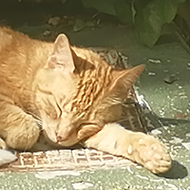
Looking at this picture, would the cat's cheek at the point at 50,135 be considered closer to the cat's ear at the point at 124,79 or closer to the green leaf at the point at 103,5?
the cat's ear at the point at 124,79

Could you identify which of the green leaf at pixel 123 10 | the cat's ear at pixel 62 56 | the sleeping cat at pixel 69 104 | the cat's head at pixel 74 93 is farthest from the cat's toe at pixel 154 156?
the green leaf at pixel 123 10

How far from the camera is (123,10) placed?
7.27 feet

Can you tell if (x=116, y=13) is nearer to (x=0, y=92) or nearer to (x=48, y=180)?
(x=0, y=92)

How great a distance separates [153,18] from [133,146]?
0.79 m

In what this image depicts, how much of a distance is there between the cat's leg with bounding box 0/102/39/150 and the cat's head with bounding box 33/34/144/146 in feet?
0.12

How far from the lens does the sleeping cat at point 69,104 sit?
1395 mm

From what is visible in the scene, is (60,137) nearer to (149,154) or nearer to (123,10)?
(149,154)

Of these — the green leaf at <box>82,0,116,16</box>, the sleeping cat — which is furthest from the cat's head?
the green leaf at <box>82,0,116,16</box>

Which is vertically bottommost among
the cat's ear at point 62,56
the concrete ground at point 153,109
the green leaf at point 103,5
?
the concrete ground at point 153,109

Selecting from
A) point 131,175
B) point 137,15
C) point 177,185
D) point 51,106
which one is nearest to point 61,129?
point 51,106

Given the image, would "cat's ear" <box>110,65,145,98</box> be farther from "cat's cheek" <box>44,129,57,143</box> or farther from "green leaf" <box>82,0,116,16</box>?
"green leaf" <box>82,0,116,16</box>

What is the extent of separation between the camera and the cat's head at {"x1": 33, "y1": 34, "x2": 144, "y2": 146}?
4.59ft

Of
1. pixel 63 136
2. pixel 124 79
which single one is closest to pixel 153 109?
pixel 124 79

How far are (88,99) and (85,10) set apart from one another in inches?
42.3
